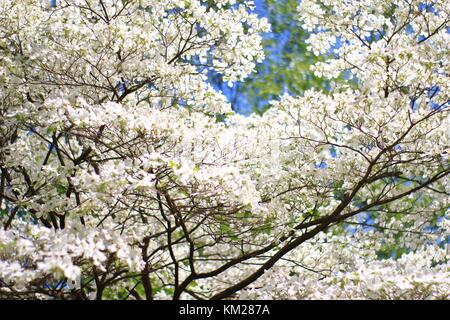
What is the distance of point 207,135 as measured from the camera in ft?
20.0

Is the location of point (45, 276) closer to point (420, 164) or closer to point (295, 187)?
point (295, 187)

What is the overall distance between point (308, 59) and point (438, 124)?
10.5 m

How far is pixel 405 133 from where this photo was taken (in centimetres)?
578

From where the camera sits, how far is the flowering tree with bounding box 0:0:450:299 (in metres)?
5.00

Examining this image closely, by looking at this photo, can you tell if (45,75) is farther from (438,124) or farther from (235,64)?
(438,124)

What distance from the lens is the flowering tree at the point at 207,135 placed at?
16.4 ft

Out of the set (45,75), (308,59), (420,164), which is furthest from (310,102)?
(308,59)
